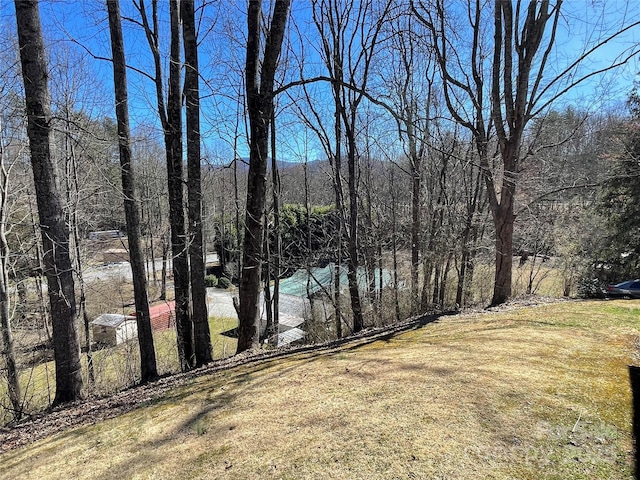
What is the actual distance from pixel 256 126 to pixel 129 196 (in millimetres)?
2582

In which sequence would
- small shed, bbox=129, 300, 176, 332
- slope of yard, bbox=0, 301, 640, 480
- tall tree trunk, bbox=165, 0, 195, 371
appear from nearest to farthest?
slope of yard, bbox=0, 301, 640, 480
tall tree trunk, bbox=165, 0, 195, 371
small shed, bbox=129, 300, 176, 332

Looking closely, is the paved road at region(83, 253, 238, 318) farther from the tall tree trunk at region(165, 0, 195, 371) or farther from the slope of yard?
the slope of yard

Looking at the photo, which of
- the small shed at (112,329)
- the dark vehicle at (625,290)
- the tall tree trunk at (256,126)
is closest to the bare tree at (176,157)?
the tall tree trunk at (256,126)

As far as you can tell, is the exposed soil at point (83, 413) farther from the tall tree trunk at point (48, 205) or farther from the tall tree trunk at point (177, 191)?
the tall tree trunk at point (177, 191)

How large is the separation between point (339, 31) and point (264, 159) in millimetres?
5235

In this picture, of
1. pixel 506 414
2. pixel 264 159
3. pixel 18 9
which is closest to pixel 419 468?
pixel 506 414

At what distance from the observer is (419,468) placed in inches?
76.7

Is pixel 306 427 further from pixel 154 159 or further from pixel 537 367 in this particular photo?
pixel 154 159

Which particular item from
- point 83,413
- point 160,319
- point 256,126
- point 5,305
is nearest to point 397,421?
point 83,413

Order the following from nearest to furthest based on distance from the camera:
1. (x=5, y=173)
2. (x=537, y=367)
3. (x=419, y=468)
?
(x=419, y=468) → (x=537, y=367) → (x=5, y=173)

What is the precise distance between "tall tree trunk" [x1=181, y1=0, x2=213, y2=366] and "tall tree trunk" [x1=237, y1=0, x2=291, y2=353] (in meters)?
0.87

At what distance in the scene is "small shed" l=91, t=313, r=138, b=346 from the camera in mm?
13859

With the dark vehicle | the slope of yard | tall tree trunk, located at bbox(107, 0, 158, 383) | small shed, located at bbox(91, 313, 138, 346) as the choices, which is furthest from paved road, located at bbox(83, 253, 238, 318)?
the dark vehicle

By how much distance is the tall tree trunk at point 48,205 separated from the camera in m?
4.19
